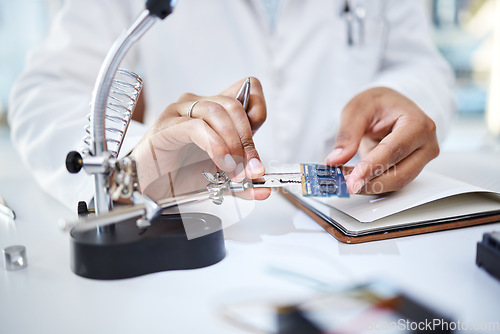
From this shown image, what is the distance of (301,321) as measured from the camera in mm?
306

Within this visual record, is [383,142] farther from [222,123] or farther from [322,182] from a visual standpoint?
[222,123]

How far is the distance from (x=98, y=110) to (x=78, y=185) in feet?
0.69

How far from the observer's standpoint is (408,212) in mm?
487

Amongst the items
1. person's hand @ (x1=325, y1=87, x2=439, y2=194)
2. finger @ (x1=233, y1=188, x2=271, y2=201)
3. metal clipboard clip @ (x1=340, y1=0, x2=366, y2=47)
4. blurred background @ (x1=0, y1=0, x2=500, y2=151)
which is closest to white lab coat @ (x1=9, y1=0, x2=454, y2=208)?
metal clipboard clip @ (x1=340, y1=0, x2=366, y2=47)

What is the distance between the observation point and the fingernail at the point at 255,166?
433 mm

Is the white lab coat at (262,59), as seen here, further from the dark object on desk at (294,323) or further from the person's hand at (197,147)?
the dark object on desk at (294,323)

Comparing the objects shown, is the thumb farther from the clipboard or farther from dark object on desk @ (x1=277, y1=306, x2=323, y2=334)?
dark object on desk @ (x1=277, y1=306, x2=323, y2=334)

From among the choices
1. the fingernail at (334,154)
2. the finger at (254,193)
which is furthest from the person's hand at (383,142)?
the finger at (254,193)

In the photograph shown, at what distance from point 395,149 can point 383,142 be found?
0.02m

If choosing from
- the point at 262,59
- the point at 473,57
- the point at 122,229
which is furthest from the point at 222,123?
the point at 473,57

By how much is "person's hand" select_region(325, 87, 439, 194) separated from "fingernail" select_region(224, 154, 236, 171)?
14cm

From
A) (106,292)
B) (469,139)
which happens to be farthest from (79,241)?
(469,139)

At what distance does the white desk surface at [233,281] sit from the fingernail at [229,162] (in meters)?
0.08

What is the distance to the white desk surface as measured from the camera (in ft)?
1.05
